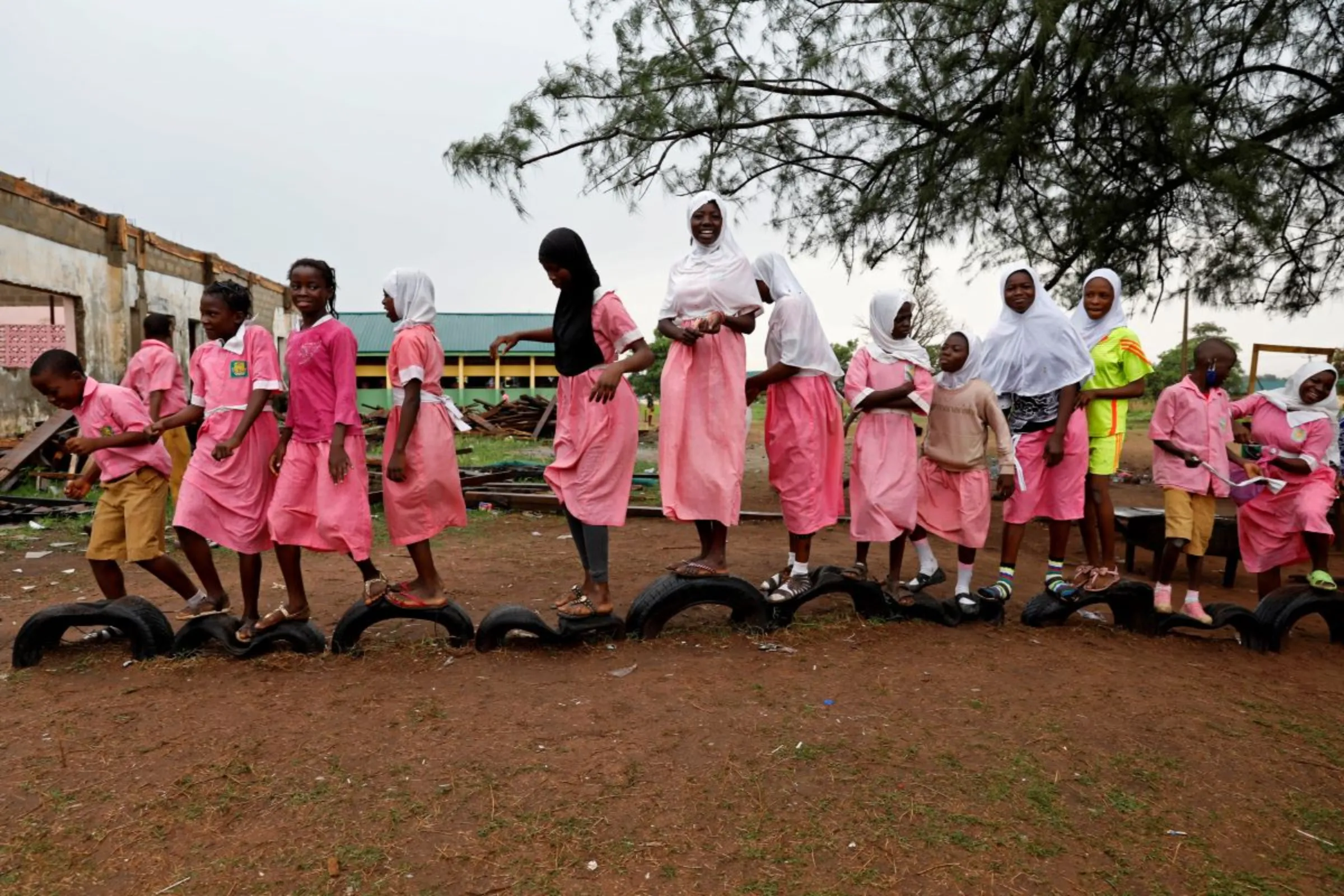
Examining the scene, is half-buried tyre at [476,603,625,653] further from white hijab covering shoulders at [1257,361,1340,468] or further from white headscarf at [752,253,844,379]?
white hijab covering shoulders at [1257,361,1340,468]

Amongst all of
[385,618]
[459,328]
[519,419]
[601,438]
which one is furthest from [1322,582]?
[459,328]

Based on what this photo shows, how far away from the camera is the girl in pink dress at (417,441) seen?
12.0 feet

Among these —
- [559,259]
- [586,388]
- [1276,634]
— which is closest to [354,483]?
[586,388]

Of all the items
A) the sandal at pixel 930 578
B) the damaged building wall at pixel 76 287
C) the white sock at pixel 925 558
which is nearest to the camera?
the sandal at pixel 930 578

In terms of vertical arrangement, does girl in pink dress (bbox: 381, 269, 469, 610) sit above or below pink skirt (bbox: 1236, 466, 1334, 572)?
above

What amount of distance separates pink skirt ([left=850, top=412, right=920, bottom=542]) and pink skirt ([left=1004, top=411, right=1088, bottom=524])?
53cm

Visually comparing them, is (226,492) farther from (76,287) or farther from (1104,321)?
(76,287)

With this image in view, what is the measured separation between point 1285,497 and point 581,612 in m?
3.88

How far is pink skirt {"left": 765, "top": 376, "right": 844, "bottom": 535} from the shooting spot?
164 inches

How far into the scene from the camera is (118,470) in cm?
389

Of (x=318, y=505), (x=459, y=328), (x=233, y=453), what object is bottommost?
(x=318, y=505)

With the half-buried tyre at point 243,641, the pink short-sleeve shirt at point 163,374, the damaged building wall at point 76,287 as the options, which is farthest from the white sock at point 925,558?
the damaged building wall at point 76,287

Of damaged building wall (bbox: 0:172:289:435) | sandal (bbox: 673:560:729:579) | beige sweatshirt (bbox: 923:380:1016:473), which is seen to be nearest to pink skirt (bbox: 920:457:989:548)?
beige sweatshirt (bbox: 923:380:1016:473)

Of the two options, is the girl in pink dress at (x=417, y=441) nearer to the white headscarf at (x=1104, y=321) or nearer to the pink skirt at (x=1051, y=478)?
the pink skirt at (x=1051, y=478)
